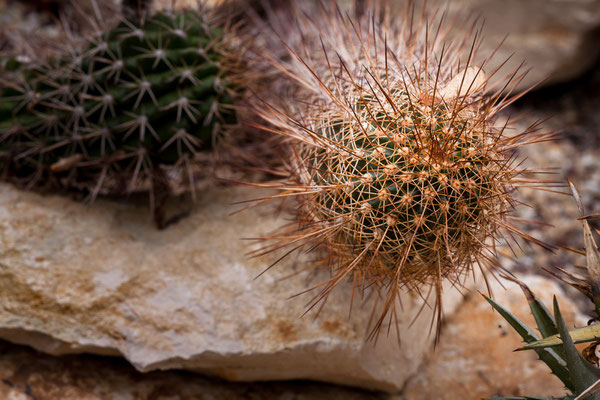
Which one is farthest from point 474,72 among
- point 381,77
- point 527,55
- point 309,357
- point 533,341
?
point 527,55

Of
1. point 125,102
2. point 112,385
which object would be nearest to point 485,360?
point 112,385

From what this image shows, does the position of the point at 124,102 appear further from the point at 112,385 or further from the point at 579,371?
the point at 579,371

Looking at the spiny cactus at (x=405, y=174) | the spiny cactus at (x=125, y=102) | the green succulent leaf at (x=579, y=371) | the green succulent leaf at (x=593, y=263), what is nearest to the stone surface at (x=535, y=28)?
the spiny cactus at (x=125, y=102)

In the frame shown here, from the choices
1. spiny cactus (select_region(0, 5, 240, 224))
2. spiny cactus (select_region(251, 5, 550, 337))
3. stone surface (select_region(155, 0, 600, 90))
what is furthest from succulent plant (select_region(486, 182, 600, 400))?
stone surface (select_region(155, 0, 600, 90))

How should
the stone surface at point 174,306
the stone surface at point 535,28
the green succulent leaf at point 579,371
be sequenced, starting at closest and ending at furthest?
the green succulent leaf at point 579,371 → the stone surface at point 174,306 → the stone surface at point 535,28

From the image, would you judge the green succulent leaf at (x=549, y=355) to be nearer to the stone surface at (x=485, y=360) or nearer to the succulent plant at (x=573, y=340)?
the succulent plant at (x=573, y=340)

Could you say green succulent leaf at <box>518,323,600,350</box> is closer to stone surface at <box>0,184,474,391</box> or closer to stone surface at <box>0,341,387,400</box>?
stone surface at <box>0,184,474,391</box>
